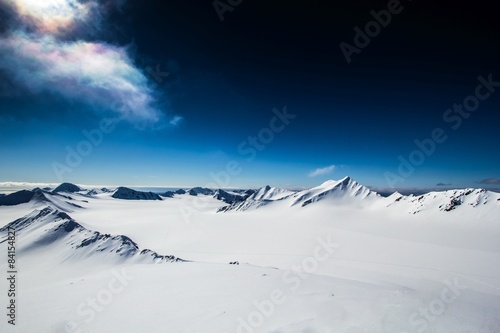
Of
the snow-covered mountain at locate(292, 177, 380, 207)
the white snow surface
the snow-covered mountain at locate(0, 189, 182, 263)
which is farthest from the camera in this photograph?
the snow-covered mountain at locate(292, 177, 380, 207)

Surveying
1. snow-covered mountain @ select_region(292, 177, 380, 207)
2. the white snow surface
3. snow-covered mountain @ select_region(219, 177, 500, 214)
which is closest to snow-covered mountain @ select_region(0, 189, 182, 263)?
the white snow surface

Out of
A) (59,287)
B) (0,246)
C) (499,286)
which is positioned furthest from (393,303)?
(0,246)

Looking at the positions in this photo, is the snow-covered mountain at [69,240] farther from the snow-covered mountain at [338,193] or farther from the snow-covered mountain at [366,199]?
the snow-covered mountain at [338,193]

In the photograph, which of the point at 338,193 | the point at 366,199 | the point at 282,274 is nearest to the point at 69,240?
the point at 282,274

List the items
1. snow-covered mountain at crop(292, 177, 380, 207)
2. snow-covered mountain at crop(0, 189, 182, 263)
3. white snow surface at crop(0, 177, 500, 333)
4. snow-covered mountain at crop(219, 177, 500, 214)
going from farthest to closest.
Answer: snow-covered mountain at crop(292, 177, 380, 207) → snow-covered mountain at crop(219, 177, 500, 214) → snow-covered mountain at crop(0, 189, 182, 263) → white snow surface at crop(0, 177, 500, 333)

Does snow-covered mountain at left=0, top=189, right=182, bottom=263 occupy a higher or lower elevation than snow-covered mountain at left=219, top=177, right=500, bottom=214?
higher

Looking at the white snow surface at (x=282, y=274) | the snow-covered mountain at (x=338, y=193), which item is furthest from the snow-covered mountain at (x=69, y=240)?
the snow-covered mountain at (x=338, y=193)

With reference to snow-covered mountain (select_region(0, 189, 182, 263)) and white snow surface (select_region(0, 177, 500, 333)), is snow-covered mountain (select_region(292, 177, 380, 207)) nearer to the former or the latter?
white snow surface (select_region(0, 177, 500, 333))

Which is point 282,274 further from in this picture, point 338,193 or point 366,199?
point 338,193
